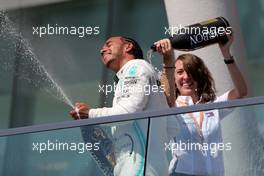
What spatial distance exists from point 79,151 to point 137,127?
0.30m

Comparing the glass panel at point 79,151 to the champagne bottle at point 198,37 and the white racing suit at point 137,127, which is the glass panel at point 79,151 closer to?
the white racing suit at point 137,127

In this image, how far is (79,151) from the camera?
5.03m

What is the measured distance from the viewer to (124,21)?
370 inches

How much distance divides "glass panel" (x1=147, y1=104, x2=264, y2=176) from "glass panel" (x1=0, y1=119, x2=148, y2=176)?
8cm

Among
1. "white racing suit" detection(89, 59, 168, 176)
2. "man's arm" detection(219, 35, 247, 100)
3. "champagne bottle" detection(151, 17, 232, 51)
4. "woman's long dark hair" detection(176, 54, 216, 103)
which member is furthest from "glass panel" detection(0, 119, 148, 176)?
"champagne bottle" detection(151, 17, 232, 51)

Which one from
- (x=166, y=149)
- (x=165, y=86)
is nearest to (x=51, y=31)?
(x=165, y=86)

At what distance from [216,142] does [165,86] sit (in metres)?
0.78

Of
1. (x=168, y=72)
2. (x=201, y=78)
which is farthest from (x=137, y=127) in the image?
(x=168, y=72)

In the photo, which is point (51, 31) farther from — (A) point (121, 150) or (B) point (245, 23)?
(A) point (121, 150)

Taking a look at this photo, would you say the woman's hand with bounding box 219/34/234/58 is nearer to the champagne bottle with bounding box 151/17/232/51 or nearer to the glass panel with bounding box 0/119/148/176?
the champagne bottle with bounding box 151/17/232/51

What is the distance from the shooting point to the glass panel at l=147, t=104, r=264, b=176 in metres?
4.66

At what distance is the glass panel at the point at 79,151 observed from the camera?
4875 millimetres

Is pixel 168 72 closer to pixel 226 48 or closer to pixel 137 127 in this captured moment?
pixel 226 48

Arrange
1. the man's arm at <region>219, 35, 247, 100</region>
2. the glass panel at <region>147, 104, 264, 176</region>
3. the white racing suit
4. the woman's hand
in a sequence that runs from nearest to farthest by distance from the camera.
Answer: the glass panel at <region>147, 104, 264, 176</region> → the white racing suit → the man's arm at <region>219, 35, 247, 100</region> → the woman's hand
